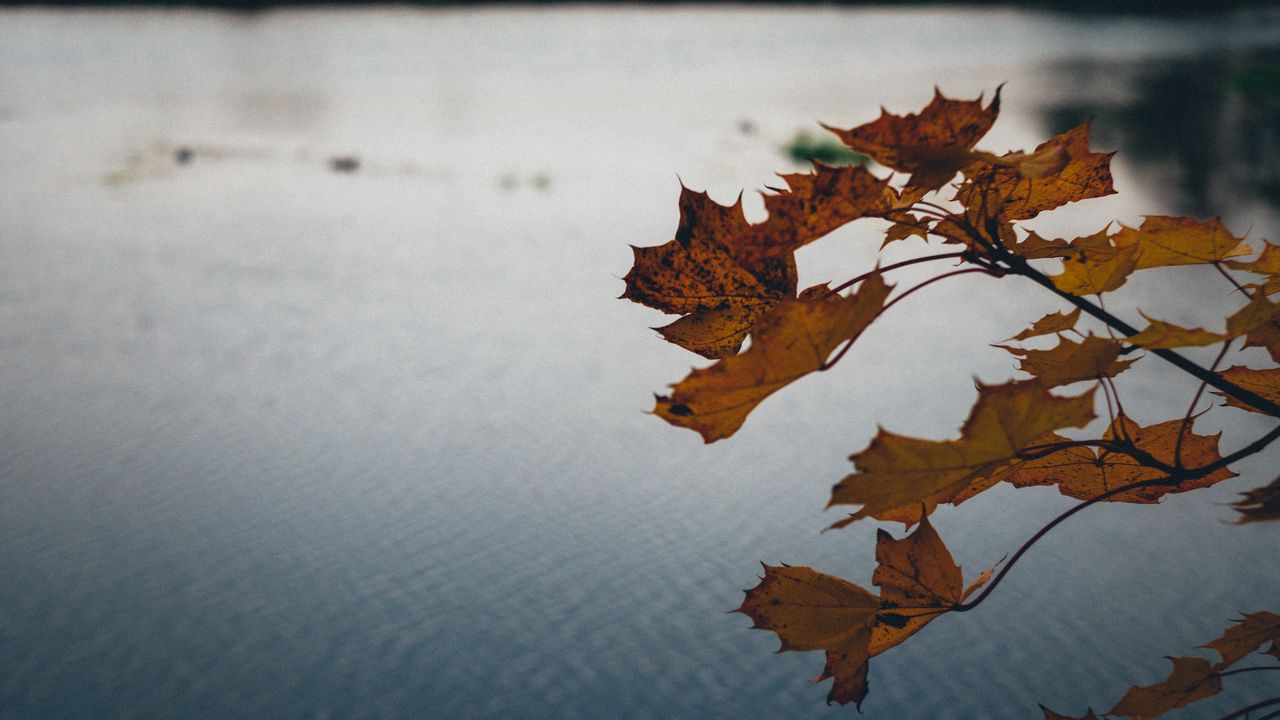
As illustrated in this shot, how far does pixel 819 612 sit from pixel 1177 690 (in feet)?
0.34

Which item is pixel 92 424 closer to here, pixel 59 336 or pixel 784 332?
pixel 59 336

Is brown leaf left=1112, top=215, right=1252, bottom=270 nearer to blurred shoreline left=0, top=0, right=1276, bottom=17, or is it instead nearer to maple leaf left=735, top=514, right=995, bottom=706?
maple leaf left=735, top=514, right=995, bottom=706

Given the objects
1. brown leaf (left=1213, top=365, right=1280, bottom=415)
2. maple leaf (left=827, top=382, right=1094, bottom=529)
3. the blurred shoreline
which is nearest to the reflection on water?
brown leaf (left=1213, top=365, right=1280, bottom=415)

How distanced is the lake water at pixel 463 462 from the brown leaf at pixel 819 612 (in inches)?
30.2

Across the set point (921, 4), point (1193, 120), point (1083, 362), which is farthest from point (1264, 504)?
point (921, 4)

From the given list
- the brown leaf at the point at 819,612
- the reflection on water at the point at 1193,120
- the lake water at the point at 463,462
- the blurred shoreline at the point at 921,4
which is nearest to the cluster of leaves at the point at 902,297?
the brown leaf at the point at 819,612

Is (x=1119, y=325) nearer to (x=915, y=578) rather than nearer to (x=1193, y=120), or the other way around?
(x=915, y=578)

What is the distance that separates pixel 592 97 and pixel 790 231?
4514 millimetres

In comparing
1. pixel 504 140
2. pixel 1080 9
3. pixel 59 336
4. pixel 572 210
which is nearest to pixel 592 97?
pixel 504 140

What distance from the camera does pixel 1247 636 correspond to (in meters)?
0.25

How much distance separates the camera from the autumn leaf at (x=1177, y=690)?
242 millimetres

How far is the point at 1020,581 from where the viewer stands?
116 centimetres

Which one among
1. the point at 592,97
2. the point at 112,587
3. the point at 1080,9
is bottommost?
the point at 112,587

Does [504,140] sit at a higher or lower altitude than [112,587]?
higher
